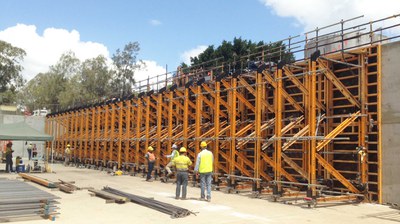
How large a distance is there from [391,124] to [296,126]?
3475 mm

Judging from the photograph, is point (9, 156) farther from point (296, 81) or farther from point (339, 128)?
point (339, 128)

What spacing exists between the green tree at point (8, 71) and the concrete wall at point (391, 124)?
193ft

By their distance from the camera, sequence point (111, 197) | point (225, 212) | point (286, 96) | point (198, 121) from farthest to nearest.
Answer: point (198, 121)
point (286, 96)
point (111, 197)
point (225, 212)

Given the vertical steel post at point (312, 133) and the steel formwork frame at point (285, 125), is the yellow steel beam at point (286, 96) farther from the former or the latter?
the vertical steel post at point (312, 133)

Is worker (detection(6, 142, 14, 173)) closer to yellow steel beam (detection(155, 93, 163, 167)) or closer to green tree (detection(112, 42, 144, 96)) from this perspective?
yellow steel beam (detection(155, 93, 163, 167))

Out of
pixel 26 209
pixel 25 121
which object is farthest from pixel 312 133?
pixel 25 121

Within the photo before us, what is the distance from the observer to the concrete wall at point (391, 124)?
40.9 ft

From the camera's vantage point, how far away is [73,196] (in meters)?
13.8

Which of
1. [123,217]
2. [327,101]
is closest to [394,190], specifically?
[327,101]

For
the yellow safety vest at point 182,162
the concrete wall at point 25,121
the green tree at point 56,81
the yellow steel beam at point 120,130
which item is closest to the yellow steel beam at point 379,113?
the yellow safety vest at point 182,162

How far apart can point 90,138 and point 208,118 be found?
552 inches

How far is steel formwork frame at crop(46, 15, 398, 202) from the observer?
13.2 meters

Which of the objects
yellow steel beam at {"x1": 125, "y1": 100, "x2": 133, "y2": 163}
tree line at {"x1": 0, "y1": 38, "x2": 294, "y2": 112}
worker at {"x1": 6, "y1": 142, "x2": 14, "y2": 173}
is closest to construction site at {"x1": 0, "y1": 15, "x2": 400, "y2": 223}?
yellow steel beam at {"x1": 125, "y1": 100, "x2": 133, "y2": 163}

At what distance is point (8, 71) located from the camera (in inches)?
2437
